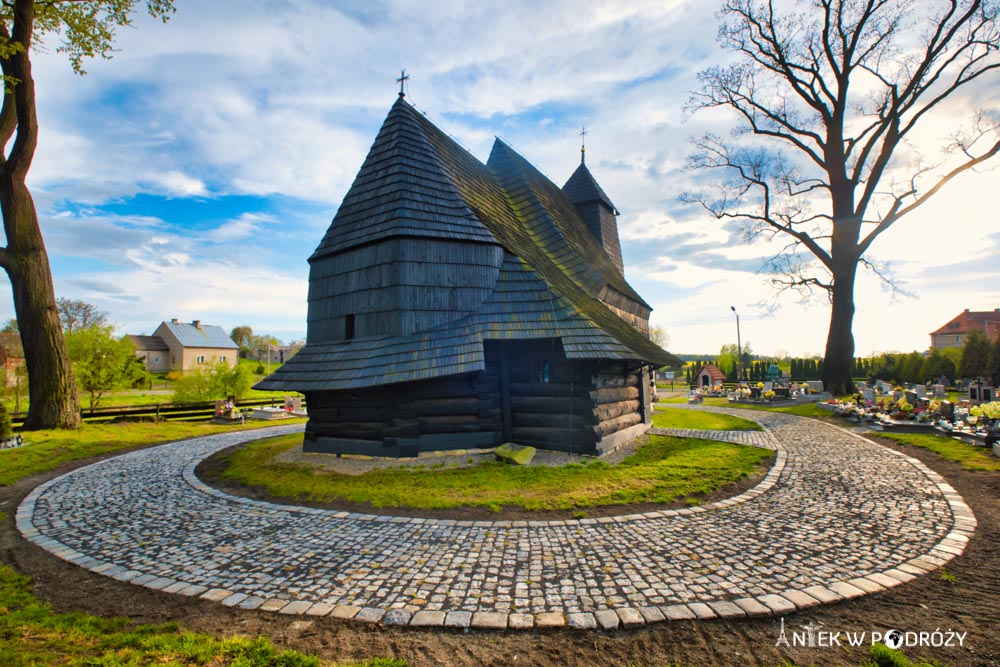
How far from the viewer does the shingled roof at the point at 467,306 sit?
9.98 metres

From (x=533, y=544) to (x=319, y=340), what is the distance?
30.4ft

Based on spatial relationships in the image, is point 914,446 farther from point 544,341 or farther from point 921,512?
point 544,341

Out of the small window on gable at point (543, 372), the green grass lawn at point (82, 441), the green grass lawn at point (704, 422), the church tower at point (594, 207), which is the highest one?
the church tower at point (594, 207)

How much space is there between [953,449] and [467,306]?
39.6ft

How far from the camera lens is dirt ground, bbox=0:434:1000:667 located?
313 cm

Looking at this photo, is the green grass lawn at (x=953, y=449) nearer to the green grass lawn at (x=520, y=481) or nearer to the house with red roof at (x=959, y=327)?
the green grass lawn at (x=520, y=481)

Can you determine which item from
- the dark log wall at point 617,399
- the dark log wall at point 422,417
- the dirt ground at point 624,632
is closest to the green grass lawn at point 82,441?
the dark log wall at point 422,417

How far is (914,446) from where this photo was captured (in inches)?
439

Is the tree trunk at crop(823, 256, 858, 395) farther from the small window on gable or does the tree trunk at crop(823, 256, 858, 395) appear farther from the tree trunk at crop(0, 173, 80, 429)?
the tree trunk at crop(0, 173, 80, 429)

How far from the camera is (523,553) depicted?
16.1 feet

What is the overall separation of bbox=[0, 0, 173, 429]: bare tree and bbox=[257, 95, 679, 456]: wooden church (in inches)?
377

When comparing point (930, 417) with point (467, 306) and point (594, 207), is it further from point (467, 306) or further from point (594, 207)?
point (594, 207)

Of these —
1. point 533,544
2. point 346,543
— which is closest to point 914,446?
point 533,544

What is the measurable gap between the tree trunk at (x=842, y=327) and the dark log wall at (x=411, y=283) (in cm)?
1879
